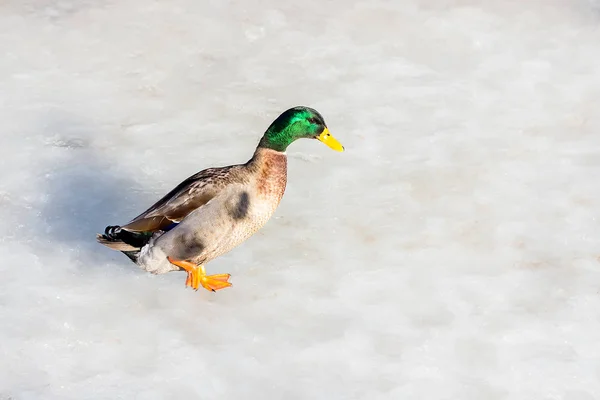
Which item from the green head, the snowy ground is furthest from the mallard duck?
the snowy ground

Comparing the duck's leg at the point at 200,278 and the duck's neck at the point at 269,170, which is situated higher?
the duck's neck at the point at 269,170

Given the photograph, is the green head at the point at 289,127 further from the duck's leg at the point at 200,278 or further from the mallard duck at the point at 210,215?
the duck's leg at the point at 200,278

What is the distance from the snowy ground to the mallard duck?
17cm

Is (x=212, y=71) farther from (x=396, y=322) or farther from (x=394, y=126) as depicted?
(x=396, y=322)

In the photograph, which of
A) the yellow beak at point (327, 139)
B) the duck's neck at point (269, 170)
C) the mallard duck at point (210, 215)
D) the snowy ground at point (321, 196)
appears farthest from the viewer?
the yellow beak at point (327, 139)

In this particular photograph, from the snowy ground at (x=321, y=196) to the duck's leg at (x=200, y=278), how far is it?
5cm

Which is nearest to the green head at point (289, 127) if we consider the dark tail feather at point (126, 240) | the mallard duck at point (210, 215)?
the mallard duck at point (210, 215)

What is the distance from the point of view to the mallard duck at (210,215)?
13.1ft

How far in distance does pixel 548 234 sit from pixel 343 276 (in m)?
1.08

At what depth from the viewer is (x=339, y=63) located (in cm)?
612

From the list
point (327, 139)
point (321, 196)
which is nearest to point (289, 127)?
point (327, 139)

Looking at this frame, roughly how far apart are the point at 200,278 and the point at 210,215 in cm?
33

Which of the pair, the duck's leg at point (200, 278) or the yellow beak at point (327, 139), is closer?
the duck's leg at point (200, 278)

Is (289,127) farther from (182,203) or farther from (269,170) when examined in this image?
(182,203)
